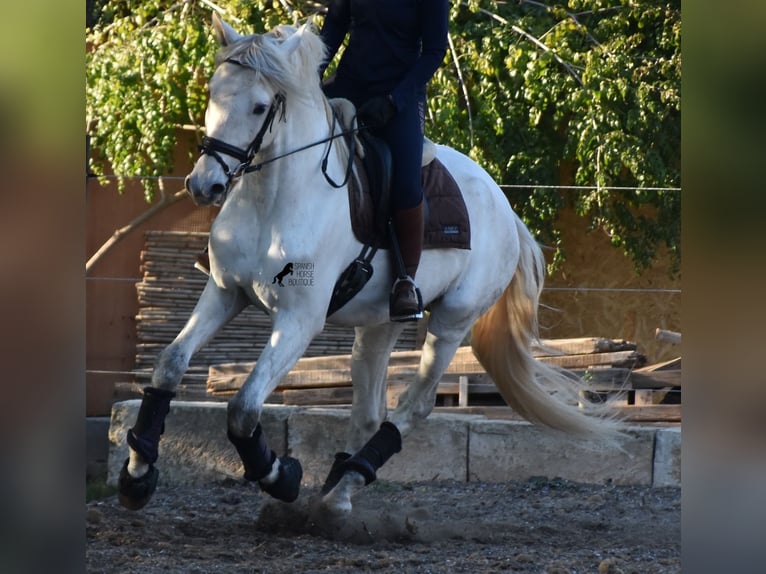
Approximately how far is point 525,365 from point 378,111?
197 cm

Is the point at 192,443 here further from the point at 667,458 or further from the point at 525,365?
the point at 667,458

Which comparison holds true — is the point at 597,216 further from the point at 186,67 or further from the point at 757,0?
the point at 757,0

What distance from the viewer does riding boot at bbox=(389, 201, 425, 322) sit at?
510 centimetres

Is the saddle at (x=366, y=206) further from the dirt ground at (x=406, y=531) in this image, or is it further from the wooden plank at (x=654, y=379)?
the wooden plank at (x=654, y=379)

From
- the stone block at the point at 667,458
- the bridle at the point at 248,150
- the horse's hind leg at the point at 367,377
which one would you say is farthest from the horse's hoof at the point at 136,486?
the stone block at the point at 667,458

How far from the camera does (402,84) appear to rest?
5.02 meters

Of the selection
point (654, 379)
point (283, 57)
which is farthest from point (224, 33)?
point (654, 379)

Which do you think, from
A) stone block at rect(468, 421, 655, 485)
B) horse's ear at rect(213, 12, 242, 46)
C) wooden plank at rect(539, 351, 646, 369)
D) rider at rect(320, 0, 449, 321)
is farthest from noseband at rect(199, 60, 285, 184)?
wooden plank at rect(539, 351, 646, 369)

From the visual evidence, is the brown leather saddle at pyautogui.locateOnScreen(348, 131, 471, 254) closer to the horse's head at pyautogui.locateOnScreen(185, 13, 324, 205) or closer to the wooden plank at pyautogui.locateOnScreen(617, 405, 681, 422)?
the horse's head at pyautogui.locateOnScreen(185, 13, 324, 205)

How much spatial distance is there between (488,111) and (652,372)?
8.06 feet

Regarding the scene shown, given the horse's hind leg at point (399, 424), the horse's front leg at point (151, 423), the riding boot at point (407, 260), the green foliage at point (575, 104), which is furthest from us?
the green foliage at point (575, 104)

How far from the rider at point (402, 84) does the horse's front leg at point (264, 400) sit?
0.61 meters

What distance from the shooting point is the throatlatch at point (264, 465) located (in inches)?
181

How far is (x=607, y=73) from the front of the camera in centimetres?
879
